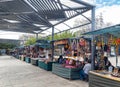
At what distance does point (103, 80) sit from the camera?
6.57 metres

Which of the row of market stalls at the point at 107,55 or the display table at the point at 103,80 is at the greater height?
the row of market stalls at the point at 107,55

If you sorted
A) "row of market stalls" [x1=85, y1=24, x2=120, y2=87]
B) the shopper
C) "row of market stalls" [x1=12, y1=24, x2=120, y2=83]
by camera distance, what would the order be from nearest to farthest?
"row of market stalls" [x1=85, y1=24, x2=120, y2=87] → "row of market stalls" [x1=12, y1=24, x2=120, y2=83] → the shopper

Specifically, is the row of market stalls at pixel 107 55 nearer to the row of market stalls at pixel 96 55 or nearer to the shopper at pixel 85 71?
the row of market stalls at pixel 96 55

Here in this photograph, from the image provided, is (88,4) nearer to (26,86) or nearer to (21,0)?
(21,0)

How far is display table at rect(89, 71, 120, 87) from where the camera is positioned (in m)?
6.02

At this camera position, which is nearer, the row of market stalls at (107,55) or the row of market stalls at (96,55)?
the row of market stalls at (107,55)

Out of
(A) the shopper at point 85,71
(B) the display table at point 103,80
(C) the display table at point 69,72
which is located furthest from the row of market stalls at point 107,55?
(C) the display table at point 69,72

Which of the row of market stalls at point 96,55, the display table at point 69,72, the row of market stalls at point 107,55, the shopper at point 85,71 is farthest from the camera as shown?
the display table at point 69,72

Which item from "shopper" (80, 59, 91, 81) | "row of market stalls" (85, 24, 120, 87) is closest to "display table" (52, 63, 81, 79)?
"shopper" (80, 59, 91, 81)

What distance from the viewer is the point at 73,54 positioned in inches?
421

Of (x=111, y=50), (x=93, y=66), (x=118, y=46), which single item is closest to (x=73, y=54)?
(x=93, y=66)

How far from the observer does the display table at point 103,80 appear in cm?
602

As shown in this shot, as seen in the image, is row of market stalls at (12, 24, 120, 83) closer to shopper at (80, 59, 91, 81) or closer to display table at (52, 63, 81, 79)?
display table at (52, 63, 81, 79)

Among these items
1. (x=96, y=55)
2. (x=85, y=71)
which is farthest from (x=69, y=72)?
(x=96, y=55)
